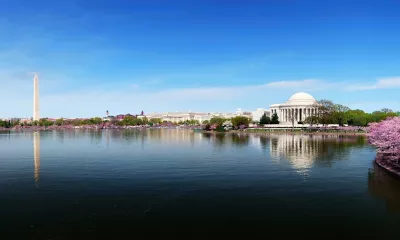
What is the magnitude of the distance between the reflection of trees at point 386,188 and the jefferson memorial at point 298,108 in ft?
382

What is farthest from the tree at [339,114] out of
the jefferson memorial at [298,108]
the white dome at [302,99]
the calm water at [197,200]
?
the calm water at [197,200]

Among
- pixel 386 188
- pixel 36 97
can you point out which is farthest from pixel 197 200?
pixel 36 97

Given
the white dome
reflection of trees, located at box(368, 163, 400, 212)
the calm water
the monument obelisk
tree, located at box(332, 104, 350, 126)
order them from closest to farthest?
the calm water, reflection of trees, located at box(368, 163, 400, 212), tree, located at box(332, 104, 350, 126), the white dome, the monument obelisk

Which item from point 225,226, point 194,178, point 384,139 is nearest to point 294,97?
point 384,139

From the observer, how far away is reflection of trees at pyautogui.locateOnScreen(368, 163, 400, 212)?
20878mm

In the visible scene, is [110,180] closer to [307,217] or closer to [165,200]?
[165,200]

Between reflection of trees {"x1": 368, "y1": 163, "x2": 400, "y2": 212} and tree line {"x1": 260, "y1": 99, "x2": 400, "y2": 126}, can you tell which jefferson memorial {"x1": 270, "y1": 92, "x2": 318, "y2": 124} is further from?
reflection of trees {"x1": 368, "y1": 163, "x2": 400, "y2": 212}

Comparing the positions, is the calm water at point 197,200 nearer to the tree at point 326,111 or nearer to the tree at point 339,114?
the tree at point 326,111

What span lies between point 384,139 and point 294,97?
120928 mm

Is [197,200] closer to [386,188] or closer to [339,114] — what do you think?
[386,188]

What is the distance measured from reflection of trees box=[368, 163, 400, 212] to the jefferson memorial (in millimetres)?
116435

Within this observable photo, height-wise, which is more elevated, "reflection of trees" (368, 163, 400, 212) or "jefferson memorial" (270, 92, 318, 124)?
Result: "jefferson memorial" (270, 92, 318, 124)

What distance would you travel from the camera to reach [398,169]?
30547 mm

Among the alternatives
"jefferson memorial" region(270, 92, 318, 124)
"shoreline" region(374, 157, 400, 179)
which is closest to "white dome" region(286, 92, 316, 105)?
"jefferson memorial" region(270, 92, 318, 124)
